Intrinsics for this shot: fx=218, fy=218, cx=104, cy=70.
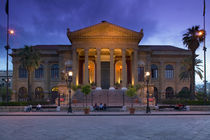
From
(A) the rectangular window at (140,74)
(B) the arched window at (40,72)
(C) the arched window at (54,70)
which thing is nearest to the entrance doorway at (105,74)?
(A) the rectangular window at (140,74)

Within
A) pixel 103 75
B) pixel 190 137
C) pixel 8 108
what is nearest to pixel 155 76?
pixel 103 75

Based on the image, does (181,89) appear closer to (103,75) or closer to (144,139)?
(103,75)

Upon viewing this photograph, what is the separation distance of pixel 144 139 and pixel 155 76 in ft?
155

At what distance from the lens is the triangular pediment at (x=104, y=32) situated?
151 ft

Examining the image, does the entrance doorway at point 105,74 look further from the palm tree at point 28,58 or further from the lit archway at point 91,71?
the palm tree at point 28,58

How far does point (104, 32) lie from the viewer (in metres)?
46.6

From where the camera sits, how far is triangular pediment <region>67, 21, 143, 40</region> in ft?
151

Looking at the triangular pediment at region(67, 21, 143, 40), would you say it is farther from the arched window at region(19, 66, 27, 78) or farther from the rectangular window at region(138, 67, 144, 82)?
→ the arched window at region(19, 66, 27, 78)

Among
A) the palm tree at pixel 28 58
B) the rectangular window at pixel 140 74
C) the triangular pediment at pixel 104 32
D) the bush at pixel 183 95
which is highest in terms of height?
the triangular pediment at pixel 104 32

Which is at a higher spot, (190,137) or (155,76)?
(155,76)

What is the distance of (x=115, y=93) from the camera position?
143ft

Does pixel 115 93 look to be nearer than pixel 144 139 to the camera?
No

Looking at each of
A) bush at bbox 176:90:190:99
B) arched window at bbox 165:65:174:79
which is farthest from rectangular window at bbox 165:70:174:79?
bush at bbox 176:90:190:99

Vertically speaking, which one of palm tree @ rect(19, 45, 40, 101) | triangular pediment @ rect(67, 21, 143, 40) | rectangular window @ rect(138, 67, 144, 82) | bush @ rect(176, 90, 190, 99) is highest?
triangular pediment @ rect(67, 21, 143, 40)
